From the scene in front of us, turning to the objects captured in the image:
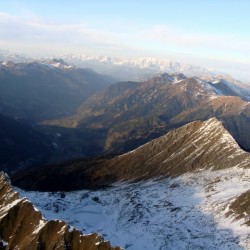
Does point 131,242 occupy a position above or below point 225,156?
below

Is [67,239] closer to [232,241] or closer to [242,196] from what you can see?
[232,241]

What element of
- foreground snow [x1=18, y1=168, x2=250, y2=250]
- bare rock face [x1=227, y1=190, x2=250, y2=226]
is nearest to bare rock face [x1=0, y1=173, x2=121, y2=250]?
foreground snow [x1=18, y1=168, x2=250, y2=250]

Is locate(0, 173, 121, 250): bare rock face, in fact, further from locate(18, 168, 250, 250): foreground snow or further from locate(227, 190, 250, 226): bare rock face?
locate(227, 190, 250, 226): bare rock face

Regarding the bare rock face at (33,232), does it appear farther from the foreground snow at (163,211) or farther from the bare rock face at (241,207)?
the bare rock face at (241,207)

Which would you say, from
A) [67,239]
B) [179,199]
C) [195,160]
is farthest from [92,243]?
[195,160]

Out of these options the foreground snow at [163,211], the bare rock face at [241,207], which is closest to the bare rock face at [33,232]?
the foreground snow at [163,211]

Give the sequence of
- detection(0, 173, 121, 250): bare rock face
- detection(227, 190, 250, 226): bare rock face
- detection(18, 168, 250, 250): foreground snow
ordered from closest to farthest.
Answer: detection(0, 173, 121, 250): bare rock face → detection(18, 168, 250, 250): foreground snow → detection(227, 190, 250, 226): bare rock face
